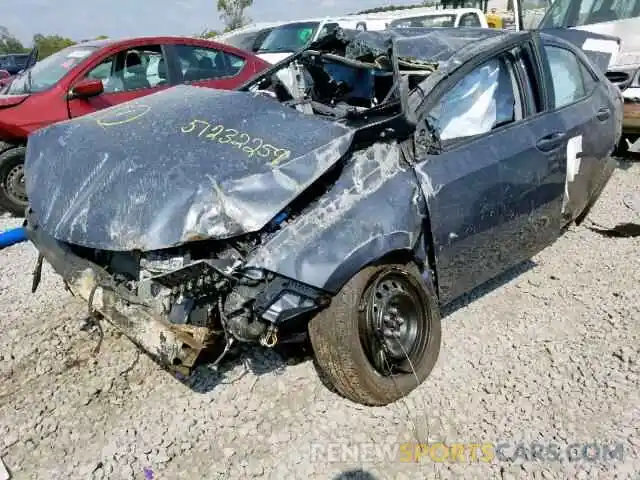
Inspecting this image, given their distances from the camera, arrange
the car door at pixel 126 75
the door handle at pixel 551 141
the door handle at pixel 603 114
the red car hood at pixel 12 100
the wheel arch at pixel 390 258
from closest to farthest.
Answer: the wheel arch at pixel 390 258, the door handle at pixel 551 141, the door handle at pixel 603 114, the red car hood at pixel 12 100, the car door at pixel 126 75

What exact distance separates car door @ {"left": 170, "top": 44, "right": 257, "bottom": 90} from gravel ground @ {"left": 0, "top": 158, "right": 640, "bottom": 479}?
357 centimetres

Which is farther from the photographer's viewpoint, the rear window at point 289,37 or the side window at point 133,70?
the rear window at point 289,37

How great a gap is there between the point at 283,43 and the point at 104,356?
8.37 m

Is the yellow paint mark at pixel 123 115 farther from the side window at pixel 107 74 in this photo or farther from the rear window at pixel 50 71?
the rear window at pixel 50 71

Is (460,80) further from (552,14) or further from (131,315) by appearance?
(552,14)

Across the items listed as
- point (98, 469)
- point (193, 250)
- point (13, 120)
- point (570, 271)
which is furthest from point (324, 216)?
point (13, 120)

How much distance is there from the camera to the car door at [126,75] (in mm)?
5613

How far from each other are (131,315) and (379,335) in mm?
1084

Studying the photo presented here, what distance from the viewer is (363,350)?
2.52m

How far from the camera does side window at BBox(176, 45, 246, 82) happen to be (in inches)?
248

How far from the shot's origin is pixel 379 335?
2555 millimetres

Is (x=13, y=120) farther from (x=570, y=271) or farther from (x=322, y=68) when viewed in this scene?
(x=570, y=271)

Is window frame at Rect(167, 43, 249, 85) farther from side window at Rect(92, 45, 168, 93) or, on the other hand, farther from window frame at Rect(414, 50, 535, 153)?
window frame at Rect(414, 50, 535, 153)

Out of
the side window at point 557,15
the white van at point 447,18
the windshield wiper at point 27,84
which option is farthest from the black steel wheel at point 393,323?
the white van at point 447,18
